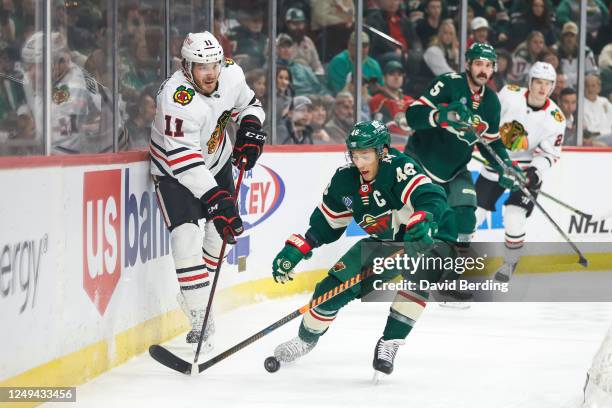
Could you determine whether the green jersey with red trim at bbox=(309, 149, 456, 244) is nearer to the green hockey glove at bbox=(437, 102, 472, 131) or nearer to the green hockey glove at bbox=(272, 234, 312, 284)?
the green hockey glove at bbox=(272, 234, 312, 284)

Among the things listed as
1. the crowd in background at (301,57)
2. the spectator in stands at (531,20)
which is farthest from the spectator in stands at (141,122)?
the spectator in stands at (531,20)

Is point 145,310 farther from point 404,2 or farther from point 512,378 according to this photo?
point 404,2

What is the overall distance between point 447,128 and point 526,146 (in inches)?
45.6

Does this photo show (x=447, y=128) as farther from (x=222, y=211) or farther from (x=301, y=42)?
(x=222, y=211)

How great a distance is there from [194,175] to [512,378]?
55.1 inches

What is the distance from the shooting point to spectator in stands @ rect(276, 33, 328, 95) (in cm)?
724

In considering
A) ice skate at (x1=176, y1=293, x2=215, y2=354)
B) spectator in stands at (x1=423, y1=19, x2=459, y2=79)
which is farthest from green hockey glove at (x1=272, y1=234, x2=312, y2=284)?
spectator in stands at (x1=423, y1=19, x2=459, y2=79)

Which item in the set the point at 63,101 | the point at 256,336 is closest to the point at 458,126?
the point at 256,336

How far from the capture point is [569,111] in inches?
327

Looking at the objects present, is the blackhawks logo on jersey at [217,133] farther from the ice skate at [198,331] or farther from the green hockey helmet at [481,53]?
the green hockey helmet at [481,53]

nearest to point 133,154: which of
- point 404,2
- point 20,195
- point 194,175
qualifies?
point 194,175

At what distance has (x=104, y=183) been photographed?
460 centimetres

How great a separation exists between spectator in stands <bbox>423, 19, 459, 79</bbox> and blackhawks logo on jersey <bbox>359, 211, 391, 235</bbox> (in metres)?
3.64

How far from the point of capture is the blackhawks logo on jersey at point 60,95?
176 inches
